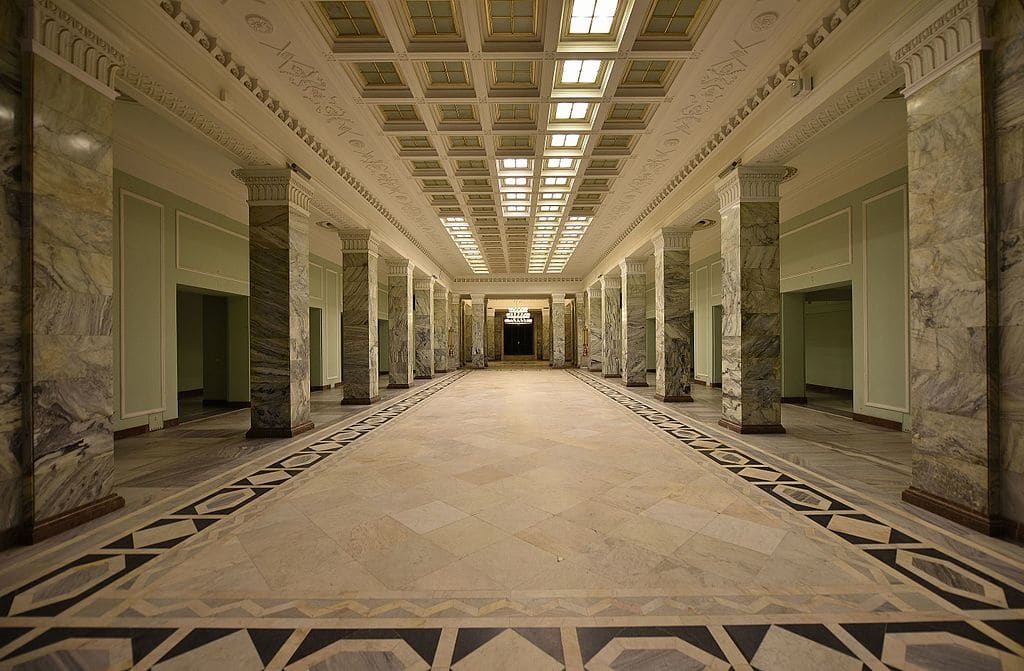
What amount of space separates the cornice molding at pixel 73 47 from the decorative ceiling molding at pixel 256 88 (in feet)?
2.12

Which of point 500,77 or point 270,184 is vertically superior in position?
point 500,77

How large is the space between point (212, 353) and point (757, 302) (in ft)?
35.4

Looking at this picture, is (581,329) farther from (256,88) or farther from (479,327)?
(256,88)

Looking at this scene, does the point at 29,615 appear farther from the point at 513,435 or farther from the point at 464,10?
the point at 464,10

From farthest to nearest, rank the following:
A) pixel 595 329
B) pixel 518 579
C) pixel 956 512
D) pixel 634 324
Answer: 1. pixel 595 329
2. pixel 634 324
3. pixel 956 512
4. pixel 518 579

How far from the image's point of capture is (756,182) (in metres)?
5.72

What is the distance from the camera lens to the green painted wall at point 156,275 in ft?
19.3

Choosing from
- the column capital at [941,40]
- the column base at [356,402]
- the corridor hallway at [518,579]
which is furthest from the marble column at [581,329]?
the column capital at [941,40]

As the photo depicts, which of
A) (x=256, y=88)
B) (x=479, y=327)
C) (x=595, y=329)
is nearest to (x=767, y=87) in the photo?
(x=256, y=88)

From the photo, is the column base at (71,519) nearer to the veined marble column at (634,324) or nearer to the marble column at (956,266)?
the marble column at (956,266)

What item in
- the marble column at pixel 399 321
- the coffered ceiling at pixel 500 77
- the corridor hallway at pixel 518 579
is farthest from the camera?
the marble column at pixel 399 321

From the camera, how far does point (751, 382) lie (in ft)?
18.8

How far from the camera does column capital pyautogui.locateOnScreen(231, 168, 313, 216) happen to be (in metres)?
5.73

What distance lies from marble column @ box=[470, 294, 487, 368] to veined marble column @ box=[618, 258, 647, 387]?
Result: 916cm
